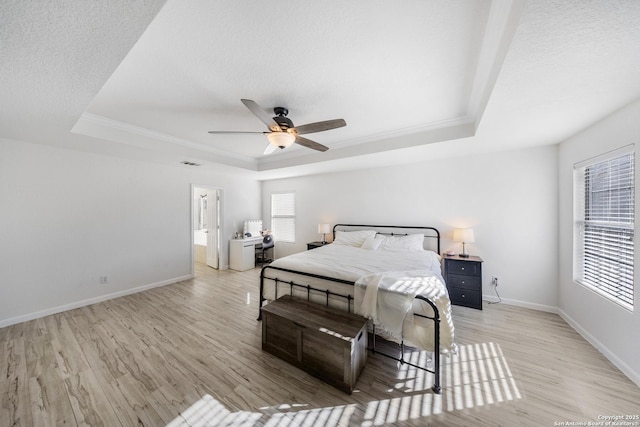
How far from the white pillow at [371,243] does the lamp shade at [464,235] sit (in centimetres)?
123

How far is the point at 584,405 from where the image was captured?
1.69 meters

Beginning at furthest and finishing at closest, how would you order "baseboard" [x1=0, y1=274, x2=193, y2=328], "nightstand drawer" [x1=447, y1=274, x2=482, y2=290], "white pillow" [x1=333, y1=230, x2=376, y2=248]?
1. "white pillow" [x1=333, y1=230, x2=376, y2=248]
2. "nightstand drawer" [x1=447, y1=274, x2=482, y2=290]
3. "baseboard" [x1=0, y1=274, x2=193, y2=328]

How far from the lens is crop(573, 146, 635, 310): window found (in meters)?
2.10

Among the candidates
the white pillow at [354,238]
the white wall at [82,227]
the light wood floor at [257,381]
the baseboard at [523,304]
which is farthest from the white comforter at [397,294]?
the white wall at [82,227]

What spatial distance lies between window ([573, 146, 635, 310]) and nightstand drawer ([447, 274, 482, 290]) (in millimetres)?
1086

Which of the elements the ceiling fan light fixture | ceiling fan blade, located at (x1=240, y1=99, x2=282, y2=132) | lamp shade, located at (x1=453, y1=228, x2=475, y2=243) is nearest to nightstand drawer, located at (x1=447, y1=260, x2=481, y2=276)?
lamp shade, located at (x1=453, y1=228, x2=475, y2=243)

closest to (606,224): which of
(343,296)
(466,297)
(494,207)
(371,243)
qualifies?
(494,207)

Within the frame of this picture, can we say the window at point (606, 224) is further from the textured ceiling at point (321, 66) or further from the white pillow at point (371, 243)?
the white pillow at point (371, 243)

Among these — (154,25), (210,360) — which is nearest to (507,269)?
(210,360)

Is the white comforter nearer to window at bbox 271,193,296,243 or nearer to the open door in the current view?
window at bbox 271,193,296,243

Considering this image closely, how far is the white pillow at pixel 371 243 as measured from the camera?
13.2 ft

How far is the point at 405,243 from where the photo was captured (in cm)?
392

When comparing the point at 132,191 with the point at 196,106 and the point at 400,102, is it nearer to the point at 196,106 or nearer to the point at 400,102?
the point at 196,106

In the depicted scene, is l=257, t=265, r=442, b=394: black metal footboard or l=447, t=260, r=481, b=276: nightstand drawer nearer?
l=257, t=265, r=442, b=394: black metal footboard
